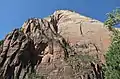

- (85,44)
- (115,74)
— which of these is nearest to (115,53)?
(115,74)

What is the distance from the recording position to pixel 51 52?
6216cm

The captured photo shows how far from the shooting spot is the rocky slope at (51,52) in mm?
59156

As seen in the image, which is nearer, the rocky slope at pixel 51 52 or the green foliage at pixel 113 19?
the green foliage at pixel 113 19

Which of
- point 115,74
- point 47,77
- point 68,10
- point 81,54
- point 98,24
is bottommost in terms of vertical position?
point 115,74

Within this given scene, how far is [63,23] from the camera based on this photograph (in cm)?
7656

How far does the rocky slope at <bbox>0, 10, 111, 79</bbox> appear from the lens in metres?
59.2

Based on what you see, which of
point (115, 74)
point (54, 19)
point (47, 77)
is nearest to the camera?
point (115, 74)

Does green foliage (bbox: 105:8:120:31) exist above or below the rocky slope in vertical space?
below

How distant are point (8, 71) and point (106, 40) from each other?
20684 mm

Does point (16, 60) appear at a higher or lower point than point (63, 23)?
lower

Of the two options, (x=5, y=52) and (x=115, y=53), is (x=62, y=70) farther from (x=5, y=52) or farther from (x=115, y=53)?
(x=115, y=53)

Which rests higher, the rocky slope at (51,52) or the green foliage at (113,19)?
the rocky slope at (51,52)

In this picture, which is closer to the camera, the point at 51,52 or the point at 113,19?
the point at 113,19

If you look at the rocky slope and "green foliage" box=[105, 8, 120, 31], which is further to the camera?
the rocky slope
